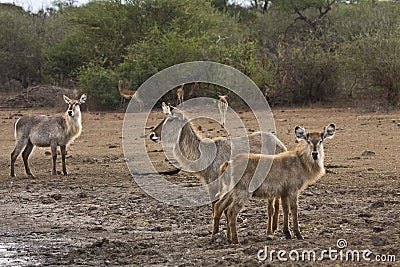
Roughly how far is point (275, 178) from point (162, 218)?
2.10m

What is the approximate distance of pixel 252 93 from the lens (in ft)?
82.9

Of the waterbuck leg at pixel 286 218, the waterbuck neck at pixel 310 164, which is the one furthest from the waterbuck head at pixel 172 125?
the waterbuck leg at pixel 286 218

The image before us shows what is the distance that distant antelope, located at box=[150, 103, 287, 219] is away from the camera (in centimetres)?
866

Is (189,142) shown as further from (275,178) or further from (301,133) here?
(275,178)

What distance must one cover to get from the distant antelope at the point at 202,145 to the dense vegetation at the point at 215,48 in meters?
14.9

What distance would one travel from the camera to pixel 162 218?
895cm

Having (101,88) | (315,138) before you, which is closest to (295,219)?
(315,138)

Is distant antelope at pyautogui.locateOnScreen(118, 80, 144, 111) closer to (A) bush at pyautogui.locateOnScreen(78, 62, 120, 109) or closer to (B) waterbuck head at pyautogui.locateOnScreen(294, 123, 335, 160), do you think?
(A) bush at pyautogui.locateOnScreen(78, 62, 120, 109)

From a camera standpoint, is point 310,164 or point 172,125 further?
point 172,125

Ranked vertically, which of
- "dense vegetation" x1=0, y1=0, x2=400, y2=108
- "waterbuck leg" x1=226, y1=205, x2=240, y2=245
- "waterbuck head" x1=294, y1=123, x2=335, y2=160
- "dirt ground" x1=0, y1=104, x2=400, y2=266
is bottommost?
"dirt ground" x1=0, y1=104, x2=400, y2=266

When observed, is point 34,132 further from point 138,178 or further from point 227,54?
point 227,54

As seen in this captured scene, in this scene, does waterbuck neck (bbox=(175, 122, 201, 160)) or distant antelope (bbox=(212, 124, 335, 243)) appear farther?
waterbuck neck (bbox=(175, 122, 201, 160))

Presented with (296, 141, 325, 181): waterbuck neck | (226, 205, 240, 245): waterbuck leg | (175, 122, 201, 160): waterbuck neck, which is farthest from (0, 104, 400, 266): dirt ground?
(175, 122, 201, 160): waterbuck neck

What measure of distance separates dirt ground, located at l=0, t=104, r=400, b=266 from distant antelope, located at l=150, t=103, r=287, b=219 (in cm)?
65
